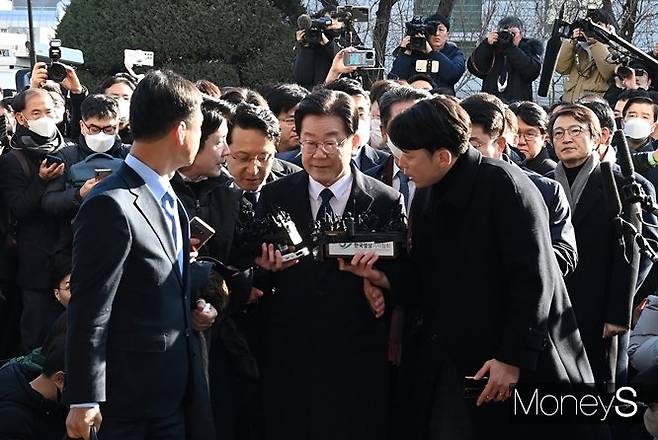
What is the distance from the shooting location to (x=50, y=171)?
5922 mm

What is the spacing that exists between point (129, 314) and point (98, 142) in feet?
10.00

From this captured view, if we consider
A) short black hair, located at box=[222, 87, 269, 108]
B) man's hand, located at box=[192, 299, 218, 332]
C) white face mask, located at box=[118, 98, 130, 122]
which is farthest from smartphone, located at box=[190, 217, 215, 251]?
white face mask, located at box=[118, 98, 130, 122]

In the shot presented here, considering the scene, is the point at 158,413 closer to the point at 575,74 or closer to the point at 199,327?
the point at 199,327

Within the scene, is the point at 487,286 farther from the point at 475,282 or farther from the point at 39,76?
the point at 39,76

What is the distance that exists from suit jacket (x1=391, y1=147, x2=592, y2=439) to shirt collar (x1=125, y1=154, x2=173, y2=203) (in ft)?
3.43

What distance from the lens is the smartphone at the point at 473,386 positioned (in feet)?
12.3

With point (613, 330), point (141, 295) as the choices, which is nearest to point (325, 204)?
point (141, 295)

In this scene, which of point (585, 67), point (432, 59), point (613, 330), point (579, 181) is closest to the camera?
point (613, 330)

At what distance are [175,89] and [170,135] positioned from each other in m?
0.16

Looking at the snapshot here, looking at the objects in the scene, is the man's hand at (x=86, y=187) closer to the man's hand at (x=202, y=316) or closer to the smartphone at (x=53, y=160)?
the smartphone at (x=53, y=160)

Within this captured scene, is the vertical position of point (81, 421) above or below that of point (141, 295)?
below

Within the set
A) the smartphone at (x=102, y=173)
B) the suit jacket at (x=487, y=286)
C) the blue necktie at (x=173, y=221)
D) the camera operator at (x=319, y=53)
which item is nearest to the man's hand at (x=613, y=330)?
the suit jacket at (x=487, y=286)

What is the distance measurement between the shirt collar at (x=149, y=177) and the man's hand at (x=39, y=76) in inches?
181

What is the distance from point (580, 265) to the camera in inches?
195
